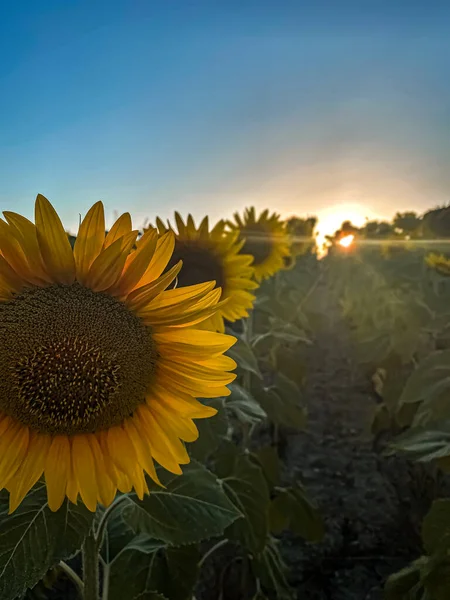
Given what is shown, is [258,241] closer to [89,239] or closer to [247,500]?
[247,500]

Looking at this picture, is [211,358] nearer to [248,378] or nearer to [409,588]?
[409,588]

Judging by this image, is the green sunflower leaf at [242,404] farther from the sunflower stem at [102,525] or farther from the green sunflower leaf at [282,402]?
the green sunflower leaf at [282,402]

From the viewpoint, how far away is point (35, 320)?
1.02 meters

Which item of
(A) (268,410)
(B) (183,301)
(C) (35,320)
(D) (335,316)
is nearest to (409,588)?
(B) (183,301)

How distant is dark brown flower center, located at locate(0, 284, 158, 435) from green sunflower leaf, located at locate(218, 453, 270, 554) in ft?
4.10

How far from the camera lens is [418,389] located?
2395mm

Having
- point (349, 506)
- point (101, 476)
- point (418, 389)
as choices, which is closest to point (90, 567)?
point (101, 476)

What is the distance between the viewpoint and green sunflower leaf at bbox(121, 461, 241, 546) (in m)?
1.36

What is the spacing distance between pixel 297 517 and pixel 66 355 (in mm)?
2302

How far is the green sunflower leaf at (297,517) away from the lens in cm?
299

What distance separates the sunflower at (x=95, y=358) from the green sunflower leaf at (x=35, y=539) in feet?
0.17

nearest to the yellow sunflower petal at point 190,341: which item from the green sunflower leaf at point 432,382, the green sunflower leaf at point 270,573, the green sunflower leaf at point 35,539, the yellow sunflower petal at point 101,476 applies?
the yellow sunflower petal at point 101,476

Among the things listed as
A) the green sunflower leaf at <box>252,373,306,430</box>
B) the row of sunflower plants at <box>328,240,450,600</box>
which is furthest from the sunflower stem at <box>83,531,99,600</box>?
the green sunflower leaf at <box>252,373,306,430</box>

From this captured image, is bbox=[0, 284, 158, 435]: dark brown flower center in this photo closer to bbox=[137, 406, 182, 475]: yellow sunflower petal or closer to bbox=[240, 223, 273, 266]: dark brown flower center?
bbox=[137, 406, 182, 475]: yellow sunflower petal
